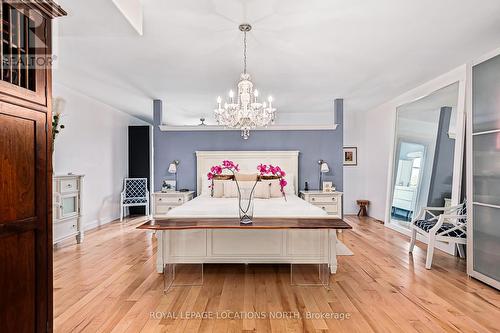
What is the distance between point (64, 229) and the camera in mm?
4543

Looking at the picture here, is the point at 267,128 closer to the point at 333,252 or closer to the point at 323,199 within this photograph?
the point at 323,199

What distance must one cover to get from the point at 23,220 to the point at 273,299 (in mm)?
2084

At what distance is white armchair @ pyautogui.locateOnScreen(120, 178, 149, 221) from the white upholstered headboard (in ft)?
7.81

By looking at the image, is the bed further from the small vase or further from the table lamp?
the table lamp

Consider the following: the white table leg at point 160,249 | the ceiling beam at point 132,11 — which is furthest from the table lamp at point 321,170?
the ceiling beam at point 132,11

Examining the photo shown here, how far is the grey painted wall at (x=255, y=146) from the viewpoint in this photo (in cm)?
591

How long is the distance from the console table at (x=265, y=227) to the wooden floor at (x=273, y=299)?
0.52ft

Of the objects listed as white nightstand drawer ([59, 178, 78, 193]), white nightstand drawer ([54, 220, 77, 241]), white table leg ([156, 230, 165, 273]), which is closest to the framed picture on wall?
white table leg ([156, 230, 165, 273])

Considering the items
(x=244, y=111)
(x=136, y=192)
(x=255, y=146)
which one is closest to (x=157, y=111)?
(x=255, y=146)

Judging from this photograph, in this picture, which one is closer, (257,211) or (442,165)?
(257,211)

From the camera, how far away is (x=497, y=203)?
300cm

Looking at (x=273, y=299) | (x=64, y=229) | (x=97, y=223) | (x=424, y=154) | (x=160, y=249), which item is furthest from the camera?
(x=97, y=223)

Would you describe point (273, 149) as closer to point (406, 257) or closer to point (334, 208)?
point (334, 208)

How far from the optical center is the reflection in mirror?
15.2ft
